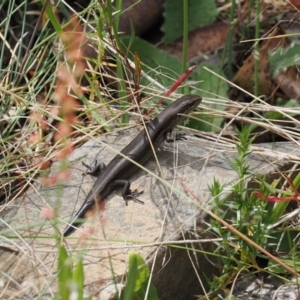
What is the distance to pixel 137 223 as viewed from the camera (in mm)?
3123

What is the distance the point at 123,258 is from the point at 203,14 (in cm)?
252

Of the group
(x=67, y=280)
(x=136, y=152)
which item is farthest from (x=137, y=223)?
(x=67, y=280)

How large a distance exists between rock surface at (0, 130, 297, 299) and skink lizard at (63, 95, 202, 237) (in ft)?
0.18

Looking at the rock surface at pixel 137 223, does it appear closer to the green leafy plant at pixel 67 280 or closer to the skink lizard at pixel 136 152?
the skink lizard at pixel 136 152

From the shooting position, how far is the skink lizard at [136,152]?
3352mm

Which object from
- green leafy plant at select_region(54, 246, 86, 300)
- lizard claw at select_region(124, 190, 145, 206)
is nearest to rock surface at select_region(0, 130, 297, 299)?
lizard claw at select_region(124, 190, 145, 206)

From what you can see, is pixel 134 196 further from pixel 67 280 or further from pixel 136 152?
pixel 67 280

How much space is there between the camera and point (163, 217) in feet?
10.2

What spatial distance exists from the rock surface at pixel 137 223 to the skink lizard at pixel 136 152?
0.05 metres

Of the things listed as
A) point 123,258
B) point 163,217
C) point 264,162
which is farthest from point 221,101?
point 123,258

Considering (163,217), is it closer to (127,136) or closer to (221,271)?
(221,271)

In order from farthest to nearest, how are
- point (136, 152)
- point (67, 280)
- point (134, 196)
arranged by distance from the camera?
point (136, 152) < point (134, 196) < point (67, 280)

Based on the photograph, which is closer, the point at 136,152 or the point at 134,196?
the point at 134,196

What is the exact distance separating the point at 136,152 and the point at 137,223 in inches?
20.0
